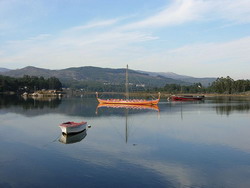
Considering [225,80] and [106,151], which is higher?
[225,80]

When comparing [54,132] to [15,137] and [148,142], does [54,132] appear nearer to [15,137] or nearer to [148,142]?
[15,137]

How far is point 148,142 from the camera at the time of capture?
32594mm

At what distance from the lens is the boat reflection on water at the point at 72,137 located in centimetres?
3297

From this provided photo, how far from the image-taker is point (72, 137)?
35531 millimetres

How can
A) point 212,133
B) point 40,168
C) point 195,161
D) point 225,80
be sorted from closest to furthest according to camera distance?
1. point 40,168
2. point 195,161
3. point 212,133
4. point 225,80

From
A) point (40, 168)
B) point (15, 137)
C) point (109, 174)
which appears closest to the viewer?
point (109, 174)

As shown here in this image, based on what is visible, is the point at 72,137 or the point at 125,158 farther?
the point at 72,137

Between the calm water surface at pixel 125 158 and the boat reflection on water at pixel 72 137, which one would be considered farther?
the boat reflection on water at pixel 72 137

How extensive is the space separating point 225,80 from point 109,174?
18377cm

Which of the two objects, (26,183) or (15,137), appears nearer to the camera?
(26,183)

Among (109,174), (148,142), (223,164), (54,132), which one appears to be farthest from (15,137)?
(223,164)

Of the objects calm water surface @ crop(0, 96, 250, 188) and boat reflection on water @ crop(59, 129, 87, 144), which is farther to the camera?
boat reflection on water @ crop(59, 129, 87, 144)

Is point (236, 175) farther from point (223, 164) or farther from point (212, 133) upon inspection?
point (212, 133)

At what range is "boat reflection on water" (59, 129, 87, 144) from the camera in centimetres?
3297
